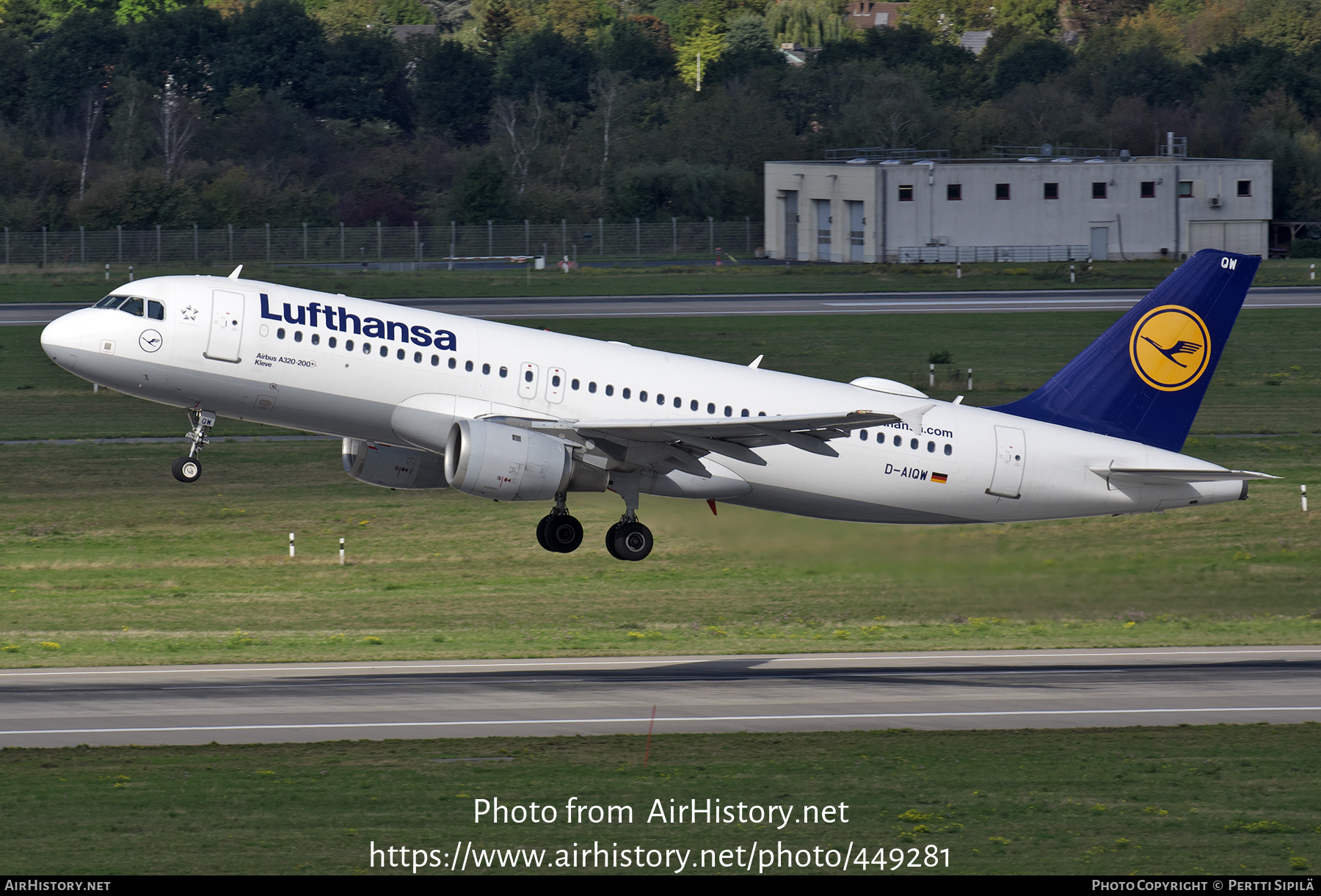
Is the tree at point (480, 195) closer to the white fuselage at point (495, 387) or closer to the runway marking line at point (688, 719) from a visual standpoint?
the white fuselage at point (495, 387)

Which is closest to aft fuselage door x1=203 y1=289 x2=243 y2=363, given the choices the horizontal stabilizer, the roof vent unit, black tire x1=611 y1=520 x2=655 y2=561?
black tire x1=611 y1=520 x2=655 y2=561

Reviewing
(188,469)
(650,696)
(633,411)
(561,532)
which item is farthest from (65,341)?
(650,696)

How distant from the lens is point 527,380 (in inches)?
1433

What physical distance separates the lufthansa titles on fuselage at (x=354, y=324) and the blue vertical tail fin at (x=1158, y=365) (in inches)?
587

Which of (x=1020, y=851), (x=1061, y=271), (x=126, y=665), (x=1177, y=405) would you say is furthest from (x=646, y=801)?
(x=1061, y=271)

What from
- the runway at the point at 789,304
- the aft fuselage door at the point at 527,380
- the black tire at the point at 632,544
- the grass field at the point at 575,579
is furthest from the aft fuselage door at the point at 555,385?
the runway at the point at 789,304

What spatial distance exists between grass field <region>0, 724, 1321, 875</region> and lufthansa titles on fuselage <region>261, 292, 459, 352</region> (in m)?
9.69

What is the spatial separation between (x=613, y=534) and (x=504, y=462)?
184 inches

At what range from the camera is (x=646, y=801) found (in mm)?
26750

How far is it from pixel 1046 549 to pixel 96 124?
403ft

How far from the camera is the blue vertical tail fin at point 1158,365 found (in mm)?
40562

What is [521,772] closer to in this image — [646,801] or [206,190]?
[646,801]

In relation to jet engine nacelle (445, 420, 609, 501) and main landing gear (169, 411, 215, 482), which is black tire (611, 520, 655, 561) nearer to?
jet engine nacelle (445, 420, 609, 501)

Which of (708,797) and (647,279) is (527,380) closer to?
(708,797)
